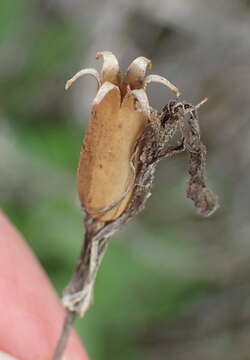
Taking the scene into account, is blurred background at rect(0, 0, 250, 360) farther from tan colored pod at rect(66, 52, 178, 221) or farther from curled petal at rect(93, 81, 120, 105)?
curled petal at rect(93, 81, 120, 105)

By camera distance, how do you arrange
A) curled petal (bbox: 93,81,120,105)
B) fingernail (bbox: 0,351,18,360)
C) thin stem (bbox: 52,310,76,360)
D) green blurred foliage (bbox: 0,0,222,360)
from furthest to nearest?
green blurred foliage (bbox: 0,0,222,360) → fingernail (bbox: 0,351,18,360) → thin stem (bbox: 52,310,76,360) → curled petal (bbox: 93,81,120,105)

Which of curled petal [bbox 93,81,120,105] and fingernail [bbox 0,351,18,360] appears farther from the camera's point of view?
fingernail [bbox 0,351,18,360]

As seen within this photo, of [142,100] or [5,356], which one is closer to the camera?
[142,100]

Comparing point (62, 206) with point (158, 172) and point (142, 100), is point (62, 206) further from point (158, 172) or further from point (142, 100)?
point (142, 100)

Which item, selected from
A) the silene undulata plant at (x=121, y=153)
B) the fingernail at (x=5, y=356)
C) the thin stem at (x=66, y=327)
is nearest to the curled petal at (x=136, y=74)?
the silene undulata plant at (x=121, y=153)

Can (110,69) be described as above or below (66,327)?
above

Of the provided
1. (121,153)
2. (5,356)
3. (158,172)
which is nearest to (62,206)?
(158,172)


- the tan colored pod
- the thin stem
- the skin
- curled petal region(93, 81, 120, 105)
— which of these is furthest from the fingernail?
curled petal region(93, 81, 120, 105)

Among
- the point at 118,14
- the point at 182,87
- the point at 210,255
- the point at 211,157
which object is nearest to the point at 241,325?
the point at 210,255
